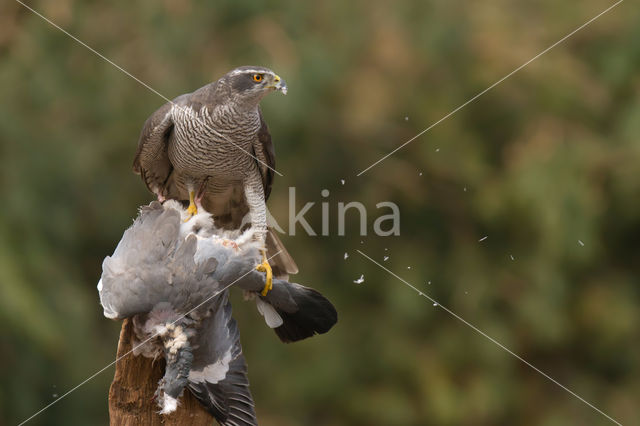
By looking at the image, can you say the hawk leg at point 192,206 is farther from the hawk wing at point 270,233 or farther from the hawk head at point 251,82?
the hawk head at point 251,82

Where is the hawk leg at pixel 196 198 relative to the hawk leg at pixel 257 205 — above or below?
above

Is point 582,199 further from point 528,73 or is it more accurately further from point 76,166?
point 76,166

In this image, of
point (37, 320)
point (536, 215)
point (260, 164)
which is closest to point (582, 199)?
point (536, 215)

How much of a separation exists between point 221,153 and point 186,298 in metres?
1.08

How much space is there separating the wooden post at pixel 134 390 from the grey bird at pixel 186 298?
67mm

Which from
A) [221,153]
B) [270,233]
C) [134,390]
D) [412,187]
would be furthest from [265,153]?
[412,187]

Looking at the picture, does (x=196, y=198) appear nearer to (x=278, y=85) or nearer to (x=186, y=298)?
(x=278, y=85)

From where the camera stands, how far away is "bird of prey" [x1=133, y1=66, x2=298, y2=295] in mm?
3744

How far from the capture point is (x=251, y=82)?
3.71m

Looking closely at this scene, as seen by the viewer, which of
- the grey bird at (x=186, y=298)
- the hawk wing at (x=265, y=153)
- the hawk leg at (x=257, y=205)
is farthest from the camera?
the hawk wing at (x=265, y=153)

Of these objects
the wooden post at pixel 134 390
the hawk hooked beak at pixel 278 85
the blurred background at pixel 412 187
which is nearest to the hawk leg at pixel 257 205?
the hawk hooked beak at pixel 278 85

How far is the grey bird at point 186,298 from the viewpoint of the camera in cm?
285

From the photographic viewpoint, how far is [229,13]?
734cm

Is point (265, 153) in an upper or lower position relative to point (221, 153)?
lower
